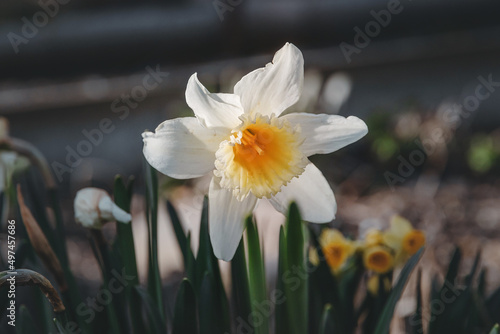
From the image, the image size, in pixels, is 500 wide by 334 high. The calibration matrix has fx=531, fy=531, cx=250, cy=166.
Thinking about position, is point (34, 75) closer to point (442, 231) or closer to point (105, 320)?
point (442, 231)

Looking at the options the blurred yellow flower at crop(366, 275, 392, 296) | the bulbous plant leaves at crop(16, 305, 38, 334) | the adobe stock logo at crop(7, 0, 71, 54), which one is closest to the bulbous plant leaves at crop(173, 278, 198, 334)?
the bulbous plant leaves at crop(16, 305, 38, 334)

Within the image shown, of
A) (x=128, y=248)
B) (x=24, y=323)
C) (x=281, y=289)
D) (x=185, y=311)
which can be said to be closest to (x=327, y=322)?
(x=281, y=289)

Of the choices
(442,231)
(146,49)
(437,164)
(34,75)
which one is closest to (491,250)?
(442,231)

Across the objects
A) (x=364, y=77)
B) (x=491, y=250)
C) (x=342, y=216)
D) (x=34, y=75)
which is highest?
(x=34, y=75)

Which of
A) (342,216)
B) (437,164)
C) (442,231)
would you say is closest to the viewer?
(442,231)

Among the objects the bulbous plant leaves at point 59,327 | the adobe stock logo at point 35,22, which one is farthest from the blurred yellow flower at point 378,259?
the adobe stock logo at point 35,22

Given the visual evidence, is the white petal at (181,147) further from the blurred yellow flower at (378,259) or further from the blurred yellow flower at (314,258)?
the blurred yellow flower at (378,259)

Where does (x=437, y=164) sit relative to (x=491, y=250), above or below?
above
